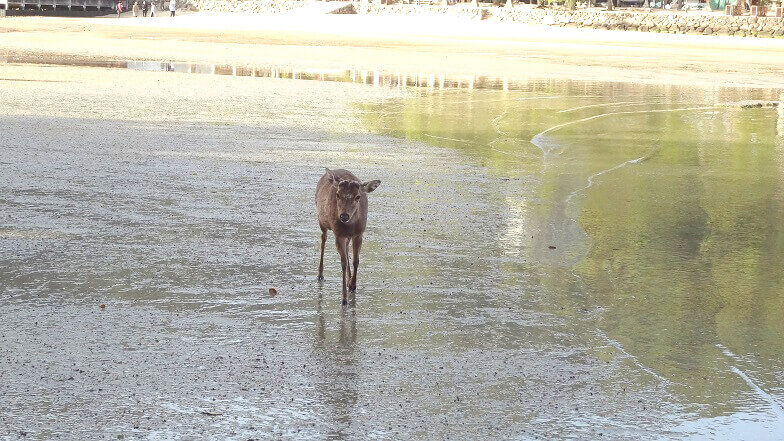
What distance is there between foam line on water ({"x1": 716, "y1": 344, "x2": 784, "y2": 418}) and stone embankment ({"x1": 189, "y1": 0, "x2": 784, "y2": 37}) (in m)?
71.3

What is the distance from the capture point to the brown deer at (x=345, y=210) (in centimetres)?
789

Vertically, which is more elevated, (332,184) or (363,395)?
(332,184)

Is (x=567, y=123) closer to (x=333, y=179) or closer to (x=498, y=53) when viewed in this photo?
(x=333, y=179)

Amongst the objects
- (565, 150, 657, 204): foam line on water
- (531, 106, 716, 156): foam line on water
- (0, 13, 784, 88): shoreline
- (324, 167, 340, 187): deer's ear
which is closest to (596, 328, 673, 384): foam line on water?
(324, 167, 340, 187): deer's ear

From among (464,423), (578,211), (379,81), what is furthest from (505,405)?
(379,81)

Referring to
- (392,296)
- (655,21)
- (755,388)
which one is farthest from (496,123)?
(655,21)

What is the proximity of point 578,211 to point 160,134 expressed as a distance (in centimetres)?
748

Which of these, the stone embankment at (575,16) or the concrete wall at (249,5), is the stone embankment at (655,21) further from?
the concrete wall at (249,5)

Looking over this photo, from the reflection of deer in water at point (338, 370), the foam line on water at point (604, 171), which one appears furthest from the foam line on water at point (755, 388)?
the foam line on water at point (604, 171)

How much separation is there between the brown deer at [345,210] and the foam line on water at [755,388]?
2643mm

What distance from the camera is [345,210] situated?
7.86 m

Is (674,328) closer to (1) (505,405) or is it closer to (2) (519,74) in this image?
(1) (505,405)

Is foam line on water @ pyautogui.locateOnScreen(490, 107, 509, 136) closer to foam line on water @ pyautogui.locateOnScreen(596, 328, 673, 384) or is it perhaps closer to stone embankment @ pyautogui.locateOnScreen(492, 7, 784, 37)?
foam line on water @ pyautogui.locateOnScreen(596, 328, 673, 384)

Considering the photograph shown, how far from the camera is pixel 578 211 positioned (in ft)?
40.3
